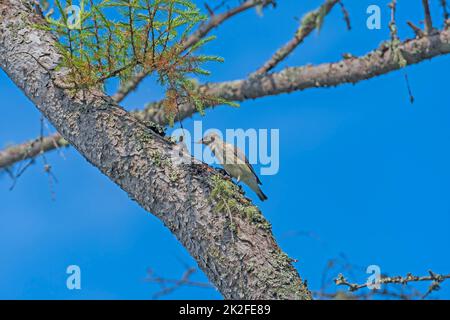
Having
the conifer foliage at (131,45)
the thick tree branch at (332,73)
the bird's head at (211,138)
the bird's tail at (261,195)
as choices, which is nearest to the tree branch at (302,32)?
the thick tree branch at (332,73)

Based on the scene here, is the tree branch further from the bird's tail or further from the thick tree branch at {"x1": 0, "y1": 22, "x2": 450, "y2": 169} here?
the bird's tail

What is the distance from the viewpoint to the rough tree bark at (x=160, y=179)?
92.4 inches

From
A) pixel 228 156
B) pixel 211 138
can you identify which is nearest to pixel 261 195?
pixel 228 156

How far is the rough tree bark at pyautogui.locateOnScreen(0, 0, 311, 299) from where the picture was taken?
7.70 feet

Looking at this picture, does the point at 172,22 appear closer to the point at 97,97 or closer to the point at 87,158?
the point at 97,97

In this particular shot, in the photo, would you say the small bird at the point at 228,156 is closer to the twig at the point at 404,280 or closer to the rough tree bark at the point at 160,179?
the rough tree bark at the point at 160,179

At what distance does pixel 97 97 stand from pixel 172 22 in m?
0.40

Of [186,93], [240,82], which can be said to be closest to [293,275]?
[186,93]

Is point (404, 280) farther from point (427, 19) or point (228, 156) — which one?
point (228, 156)

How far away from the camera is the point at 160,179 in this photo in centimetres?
253

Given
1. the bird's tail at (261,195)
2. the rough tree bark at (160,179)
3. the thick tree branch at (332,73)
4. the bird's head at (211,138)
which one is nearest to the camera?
the rough tree bark at (160,179)

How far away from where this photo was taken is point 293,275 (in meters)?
2.38

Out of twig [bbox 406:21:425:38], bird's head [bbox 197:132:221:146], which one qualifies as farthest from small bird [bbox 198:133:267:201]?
twig [bbox 406:21:425:38]

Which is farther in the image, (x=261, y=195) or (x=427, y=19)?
(x=261, y=195)
